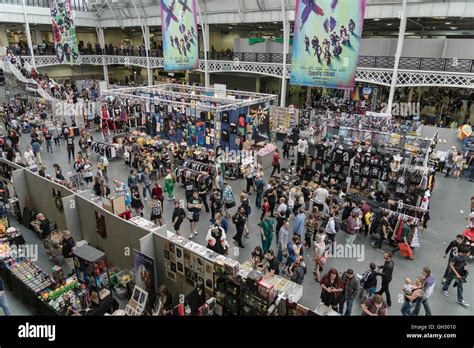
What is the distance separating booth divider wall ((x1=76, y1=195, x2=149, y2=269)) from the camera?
7681mm

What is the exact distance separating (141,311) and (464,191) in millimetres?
14234

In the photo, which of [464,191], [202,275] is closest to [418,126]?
[464,191]

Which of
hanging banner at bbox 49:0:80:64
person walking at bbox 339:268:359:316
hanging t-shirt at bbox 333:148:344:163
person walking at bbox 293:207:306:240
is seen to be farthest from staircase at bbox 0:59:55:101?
person walking at bbox 339:268:359:316

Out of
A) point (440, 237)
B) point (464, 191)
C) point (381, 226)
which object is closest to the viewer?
point (381, 226)

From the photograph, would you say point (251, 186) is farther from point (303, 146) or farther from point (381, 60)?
point (381, 60)

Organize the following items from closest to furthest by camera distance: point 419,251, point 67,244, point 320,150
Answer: point 67,244 → point 419,251 → point 320,150

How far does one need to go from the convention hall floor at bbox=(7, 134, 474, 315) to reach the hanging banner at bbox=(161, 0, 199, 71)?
19.8ft

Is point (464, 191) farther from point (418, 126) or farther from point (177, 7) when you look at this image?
point (177, 7)

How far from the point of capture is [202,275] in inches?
255

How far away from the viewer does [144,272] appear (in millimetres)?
7055

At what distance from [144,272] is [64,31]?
67.8 feet

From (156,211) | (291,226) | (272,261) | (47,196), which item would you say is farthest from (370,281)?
(47,196)

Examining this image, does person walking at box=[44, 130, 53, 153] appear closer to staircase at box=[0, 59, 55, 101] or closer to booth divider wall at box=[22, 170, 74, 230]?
booth divider wall at box=[22, 170, 74, 230]

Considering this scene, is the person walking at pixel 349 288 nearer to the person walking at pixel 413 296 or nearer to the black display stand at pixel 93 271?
the person walking at pixel 413 296
